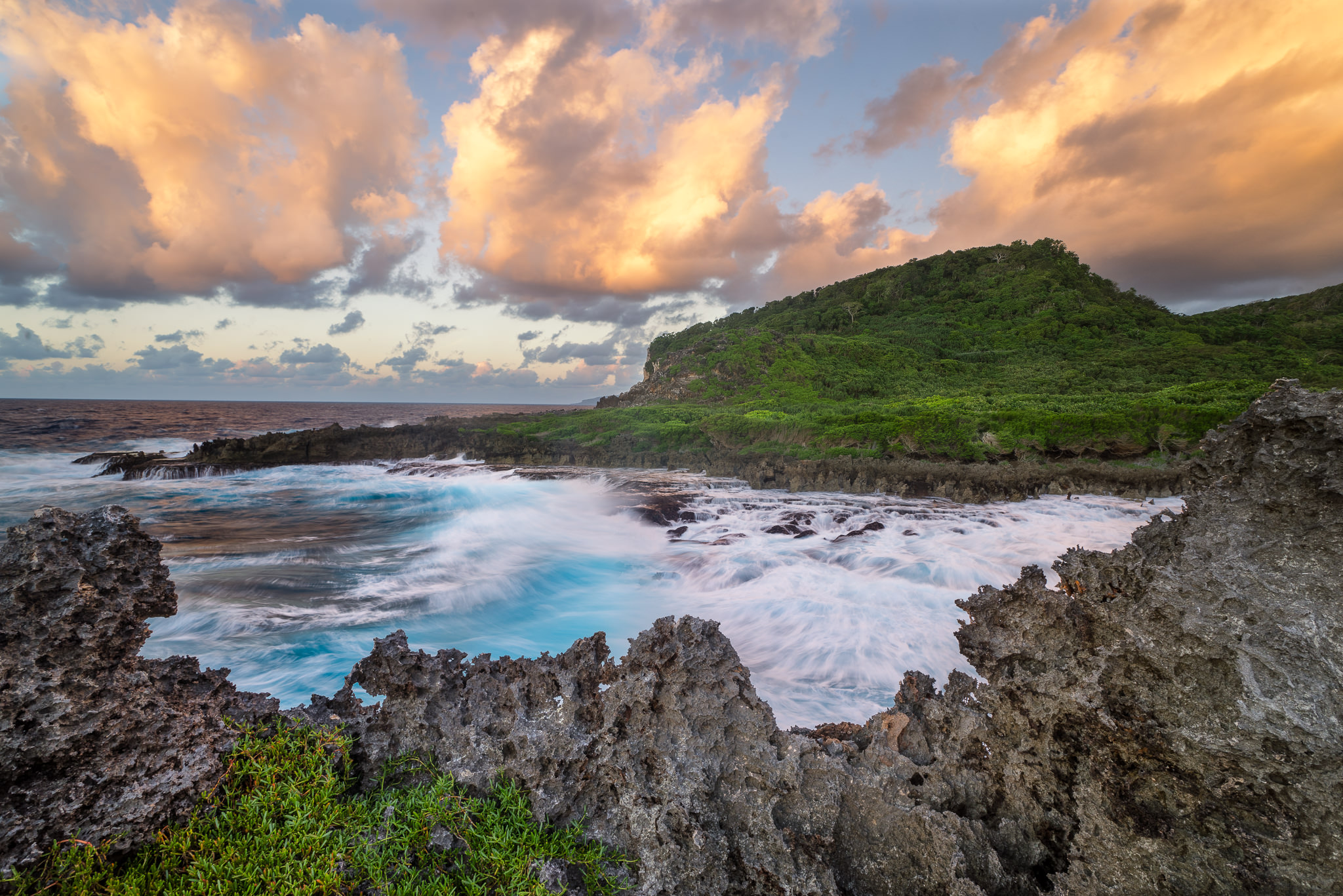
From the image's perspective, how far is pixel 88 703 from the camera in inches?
105

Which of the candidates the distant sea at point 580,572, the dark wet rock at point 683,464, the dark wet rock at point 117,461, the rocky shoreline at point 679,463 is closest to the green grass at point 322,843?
the distant sea at point 580,572

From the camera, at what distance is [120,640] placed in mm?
2877

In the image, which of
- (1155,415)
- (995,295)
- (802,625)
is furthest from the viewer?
(995,295)

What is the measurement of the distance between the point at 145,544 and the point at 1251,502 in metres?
5.86

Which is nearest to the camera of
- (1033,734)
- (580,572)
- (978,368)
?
(1033,734)

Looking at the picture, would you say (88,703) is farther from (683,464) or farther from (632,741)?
(683,464)

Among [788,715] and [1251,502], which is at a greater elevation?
[1251,502]

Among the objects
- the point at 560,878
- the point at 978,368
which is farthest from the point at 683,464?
the point at 978,368

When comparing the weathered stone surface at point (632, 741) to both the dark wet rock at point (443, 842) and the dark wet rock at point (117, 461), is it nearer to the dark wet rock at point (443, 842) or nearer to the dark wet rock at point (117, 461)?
the dark wet rock at point (443, 842)

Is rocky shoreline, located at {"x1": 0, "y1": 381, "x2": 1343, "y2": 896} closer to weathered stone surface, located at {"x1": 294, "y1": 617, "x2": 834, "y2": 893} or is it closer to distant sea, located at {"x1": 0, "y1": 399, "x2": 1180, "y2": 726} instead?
weathered stone surface, located at {"x1": 294, "y1": 617, "x2": 834, "y2": 893}

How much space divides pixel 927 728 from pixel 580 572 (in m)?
9.45

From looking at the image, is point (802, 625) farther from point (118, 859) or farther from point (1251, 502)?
point (118, 859)

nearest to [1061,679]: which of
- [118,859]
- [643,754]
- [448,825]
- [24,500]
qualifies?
[643,754]

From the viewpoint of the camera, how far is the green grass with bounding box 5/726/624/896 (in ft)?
7.74
